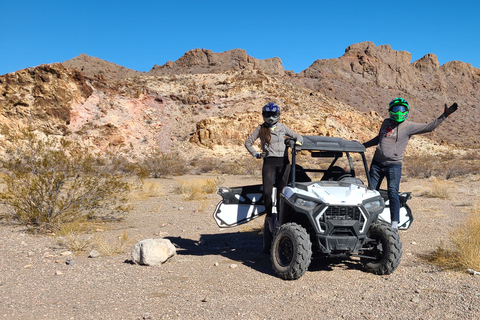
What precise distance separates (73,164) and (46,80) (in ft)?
95.5

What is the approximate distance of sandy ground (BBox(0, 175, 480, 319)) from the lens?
387 centimetres

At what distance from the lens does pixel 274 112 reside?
19.4 ft

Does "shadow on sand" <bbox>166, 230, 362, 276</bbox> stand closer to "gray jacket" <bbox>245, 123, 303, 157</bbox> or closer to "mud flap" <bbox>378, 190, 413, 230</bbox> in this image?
"mud flap" <bbox>378, 190, 413, 230</bbox>

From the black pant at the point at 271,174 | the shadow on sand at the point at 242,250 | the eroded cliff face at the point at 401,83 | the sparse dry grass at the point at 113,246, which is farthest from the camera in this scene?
the eroded cliff face at the point at 401,83

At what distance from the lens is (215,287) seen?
A: 470 cm

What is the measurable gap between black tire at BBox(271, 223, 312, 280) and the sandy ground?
142mm

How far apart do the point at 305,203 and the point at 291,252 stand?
2.14ft

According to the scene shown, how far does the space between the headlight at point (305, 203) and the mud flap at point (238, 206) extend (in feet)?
4.29

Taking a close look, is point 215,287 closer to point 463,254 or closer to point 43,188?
point 463,254

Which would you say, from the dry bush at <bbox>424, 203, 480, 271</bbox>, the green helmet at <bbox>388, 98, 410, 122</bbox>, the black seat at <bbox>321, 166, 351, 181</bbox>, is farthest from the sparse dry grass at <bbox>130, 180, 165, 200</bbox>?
the dry bush at <bbox>424, 203, 480, 271</bbox>

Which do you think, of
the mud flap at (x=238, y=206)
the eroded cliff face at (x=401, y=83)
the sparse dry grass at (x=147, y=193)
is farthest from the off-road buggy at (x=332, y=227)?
the eroded cliff face at (x=401, y=83)

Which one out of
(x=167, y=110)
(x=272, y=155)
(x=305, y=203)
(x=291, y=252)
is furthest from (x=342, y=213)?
(x=167, y=110)

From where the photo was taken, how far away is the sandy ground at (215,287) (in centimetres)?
387

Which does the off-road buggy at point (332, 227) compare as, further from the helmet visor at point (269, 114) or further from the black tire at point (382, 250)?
the helmet visor at point (269, 114)
